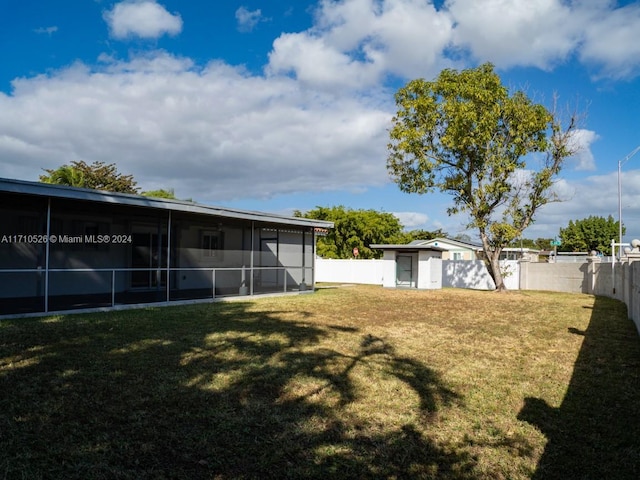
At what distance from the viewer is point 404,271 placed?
21703mm

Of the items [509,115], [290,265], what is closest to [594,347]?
[290,265]

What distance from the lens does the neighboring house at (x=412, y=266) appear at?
2116cm

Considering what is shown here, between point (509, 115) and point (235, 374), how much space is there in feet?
54.5

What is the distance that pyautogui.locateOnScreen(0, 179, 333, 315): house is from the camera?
1061 cm

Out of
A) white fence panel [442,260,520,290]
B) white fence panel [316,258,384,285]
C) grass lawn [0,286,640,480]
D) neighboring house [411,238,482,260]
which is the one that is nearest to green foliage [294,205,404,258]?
neighboring house [411,238,482,260]

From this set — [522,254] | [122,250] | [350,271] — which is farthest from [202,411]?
[522,254]

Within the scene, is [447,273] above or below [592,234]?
below

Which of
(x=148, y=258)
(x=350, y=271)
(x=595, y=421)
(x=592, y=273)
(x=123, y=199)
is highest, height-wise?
(x=123, y=199)

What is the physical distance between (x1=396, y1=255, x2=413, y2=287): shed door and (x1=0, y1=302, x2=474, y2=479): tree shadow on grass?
1446 centimetres

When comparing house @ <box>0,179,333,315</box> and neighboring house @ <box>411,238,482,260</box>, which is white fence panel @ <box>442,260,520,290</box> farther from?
neighboring house @ <box>411,238,482,260</box>

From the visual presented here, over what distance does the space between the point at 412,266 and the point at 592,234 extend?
39128 millimetres

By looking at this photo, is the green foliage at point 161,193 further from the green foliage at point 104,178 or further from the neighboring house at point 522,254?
the neighboring house at point 522,254

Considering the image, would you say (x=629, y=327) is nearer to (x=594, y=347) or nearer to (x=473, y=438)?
(x=594, y=347)

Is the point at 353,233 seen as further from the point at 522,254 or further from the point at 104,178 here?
the point at 104,178
